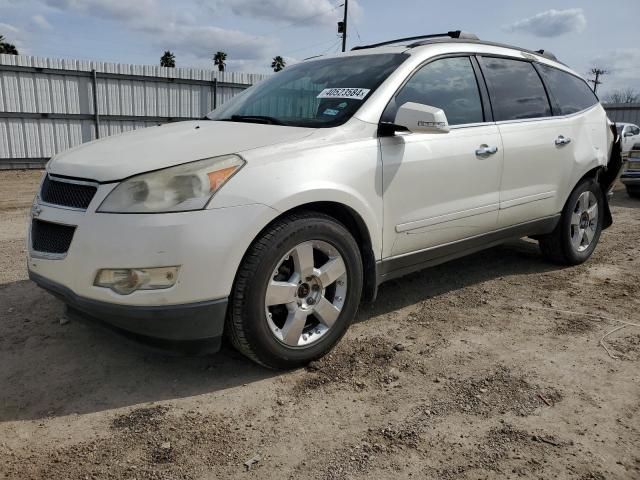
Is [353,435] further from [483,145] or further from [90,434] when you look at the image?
[483,145]

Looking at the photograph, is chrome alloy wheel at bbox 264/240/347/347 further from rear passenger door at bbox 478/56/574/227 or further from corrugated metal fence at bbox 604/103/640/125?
corrugated metal fence at bbox 604/103/640/125

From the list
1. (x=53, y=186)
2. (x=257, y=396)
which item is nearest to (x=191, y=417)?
(x=257, y=396)

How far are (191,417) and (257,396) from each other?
0.35 m

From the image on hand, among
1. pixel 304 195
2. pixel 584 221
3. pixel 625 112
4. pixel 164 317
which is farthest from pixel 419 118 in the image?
pixel 625 112

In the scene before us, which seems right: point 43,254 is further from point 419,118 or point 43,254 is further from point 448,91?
point 448,91

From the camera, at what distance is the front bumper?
8.34 feet

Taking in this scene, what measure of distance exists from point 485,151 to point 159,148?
2.20 metres

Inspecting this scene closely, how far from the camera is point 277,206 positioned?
2693mm

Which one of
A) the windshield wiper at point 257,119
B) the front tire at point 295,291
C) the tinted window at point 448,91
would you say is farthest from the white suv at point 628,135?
the front tire at point 295,291

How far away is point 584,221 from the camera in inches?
200

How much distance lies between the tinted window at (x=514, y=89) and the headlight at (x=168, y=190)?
2.36 meters

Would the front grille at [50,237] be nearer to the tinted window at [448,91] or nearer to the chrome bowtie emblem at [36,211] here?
the chrome bowtie emblem at [36,211]

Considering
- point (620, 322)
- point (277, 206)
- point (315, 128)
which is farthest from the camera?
point (620, 322)

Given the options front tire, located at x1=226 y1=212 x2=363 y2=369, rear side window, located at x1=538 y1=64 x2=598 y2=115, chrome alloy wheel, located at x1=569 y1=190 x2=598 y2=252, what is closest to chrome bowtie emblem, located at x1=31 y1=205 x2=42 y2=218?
front tire, located at x1=226 y1=212 x2=363 y2=369
